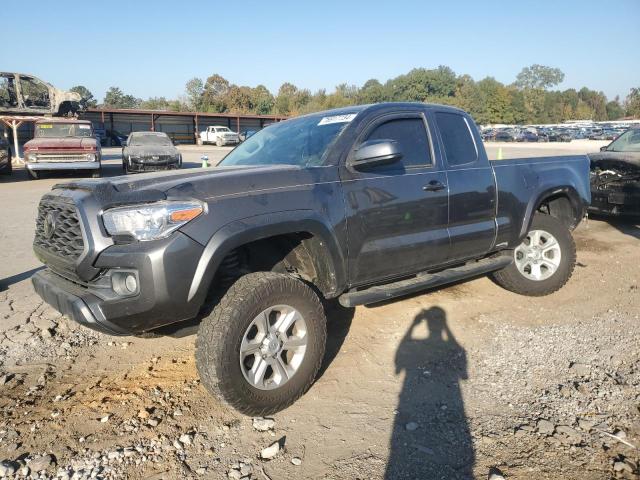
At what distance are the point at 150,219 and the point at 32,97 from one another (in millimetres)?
22518

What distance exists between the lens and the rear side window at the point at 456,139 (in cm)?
421

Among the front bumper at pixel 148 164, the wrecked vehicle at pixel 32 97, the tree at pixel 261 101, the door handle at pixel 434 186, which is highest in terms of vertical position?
the tree at pixel 261 101

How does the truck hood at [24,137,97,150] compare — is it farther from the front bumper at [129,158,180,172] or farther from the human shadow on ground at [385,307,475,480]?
the human shadow on ground at [385,307,475,480]

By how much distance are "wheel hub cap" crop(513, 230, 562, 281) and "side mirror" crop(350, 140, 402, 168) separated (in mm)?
2398

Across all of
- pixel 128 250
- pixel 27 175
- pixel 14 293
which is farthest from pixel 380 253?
pixel 27 175

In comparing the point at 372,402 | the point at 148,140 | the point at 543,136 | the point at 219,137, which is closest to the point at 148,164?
the point at 148,140

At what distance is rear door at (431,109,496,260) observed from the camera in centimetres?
405

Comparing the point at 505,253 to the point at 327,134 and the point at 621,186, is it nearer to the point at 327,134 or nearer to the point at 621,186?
the point at 327,134

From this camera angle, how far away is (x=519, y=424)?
9.33 ft

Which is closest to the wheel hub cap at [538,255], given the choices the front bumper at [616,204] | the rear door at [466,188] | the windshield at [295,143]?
the rear door at [466,188]

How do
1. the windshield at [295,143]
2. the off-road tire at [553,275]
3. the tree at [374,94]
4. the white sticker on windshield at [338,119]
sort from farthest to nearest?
the tree at [374,94] → the off-road tire at [553,275] → the white sticker on windshield at [338,119] → the windshield at [295,143]

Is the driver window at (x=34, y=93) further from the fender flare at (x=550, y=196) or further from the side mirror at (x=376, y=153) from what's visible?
the fender flare at (x=550, y=196)

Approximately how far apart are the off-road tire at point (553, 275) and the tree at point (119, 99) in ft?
376

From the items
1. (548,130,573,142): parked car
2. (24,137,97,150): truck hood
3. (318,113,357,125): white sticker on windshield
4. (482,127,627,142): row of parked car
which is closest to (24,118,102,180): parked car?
(24,137,97,150): truck hood
